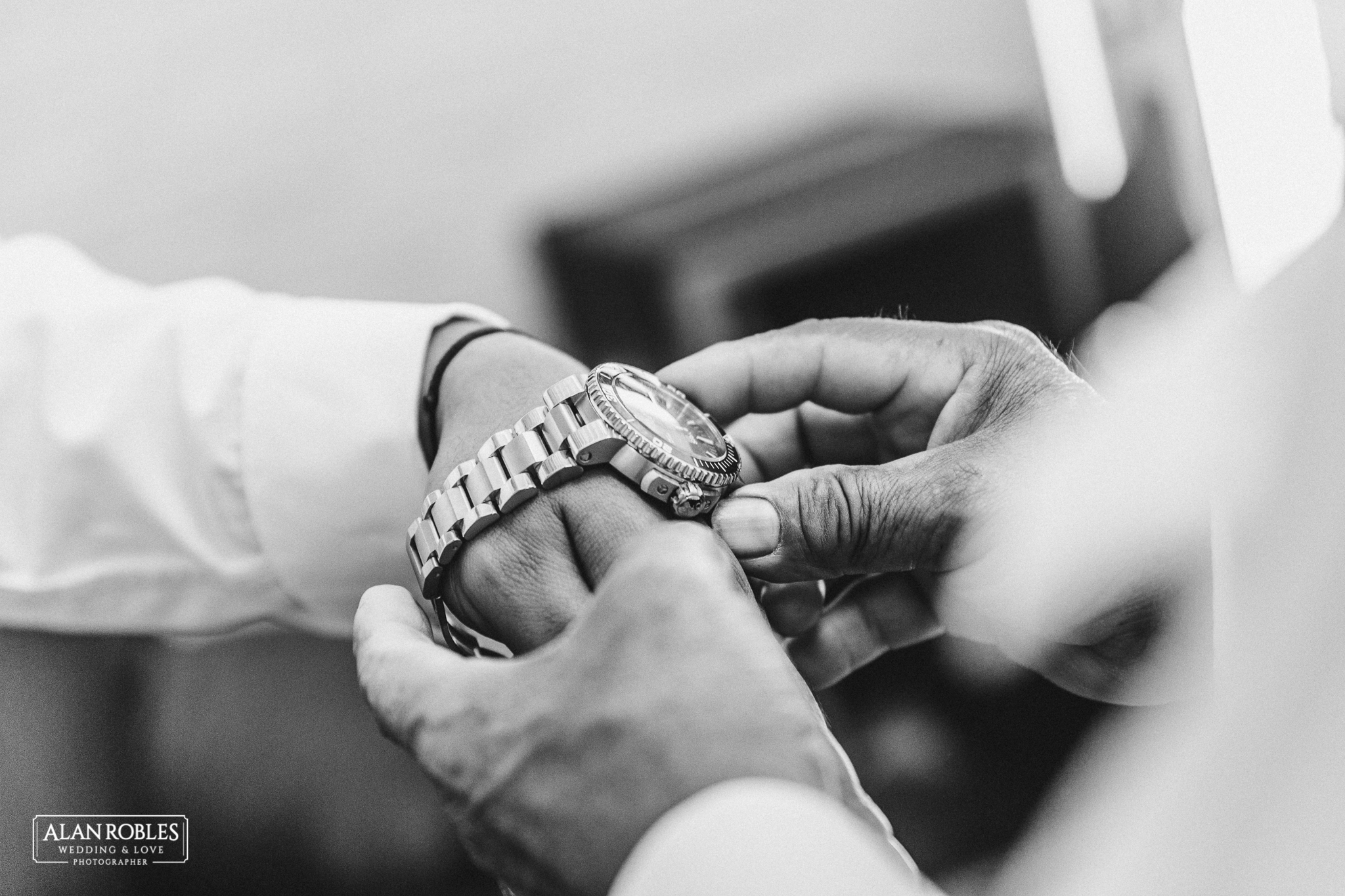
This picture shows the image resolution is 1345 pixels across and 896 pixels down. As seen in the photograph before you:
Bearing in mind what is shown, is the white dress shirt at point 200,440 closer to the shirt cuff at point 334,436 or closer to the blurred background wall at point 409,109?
the shirt cuff at point 334,436

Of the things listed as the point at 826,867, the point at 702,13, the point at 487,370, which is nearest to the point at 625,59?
the point at 702,13

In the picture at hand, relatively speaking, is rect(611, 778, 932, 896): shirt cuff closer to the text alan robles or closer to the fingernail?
the fingernail

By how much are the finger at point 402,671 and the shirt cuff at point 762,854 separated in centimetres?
9

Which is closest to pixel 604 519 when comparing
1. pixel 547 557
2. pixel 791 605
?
pixel 547 557

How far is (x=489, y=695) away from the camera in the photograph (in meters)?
0.29

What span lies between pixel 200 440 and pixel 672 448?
0.84ft

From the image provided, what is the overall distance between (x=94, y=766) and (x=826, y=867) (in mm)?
394

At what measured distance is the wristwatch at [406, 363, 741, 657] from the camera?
37 cm

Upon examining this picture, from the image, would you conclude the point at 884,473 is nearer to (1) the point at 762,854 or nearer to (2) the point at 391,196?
(1) the point at 762,854

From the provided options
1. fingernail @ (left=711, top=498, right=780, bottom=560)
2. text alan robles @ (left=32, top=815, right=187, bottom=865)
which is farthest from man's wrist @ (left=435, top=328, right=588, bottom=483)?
text alan robles @ (left=32, top=815, right=187, bottom=865)

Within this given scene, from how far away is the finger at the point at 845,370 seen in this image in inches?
17.3

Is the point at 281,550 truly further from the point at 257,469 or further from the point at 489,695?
the point at 489,695

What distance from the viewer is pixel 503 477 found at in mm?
371

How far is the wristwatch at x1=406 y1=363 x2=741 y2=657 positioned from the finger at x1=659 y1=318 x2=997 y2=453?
67 mm
